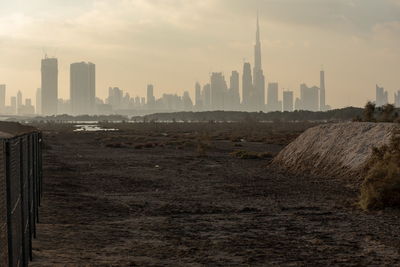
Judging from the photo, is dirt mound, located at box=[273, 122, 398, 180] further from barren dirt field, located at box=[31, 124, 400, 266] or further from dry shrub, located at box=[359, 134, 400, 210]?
dry shrub, located at box=[359, 134, 400, 210]

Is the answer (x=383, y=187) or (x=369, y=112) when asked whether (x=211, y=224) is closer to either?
(x=383, y=187)

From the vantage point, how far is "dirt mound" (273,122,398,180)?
22.8 metres

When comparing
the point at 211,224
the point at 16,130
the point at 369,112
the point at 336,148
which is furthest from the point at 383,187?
the point at 369,112

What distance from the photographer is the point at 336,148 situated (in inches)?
996

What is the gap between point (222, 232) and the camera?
1195 cm

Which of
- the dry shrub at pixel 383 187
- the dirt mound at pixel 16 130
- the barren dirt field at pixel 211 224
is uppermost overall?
the dirt mound at pixel 16 130

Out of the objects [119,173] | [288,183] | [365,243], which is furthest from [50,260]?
[119,173]

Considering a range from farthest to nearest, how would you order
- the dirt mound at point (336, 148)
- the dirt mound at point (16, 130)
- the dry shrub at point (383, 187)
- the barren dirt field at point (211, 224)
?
the dirt mound at point (336, 148)
the dry shrub at point (383, 187)
the dirt mound at point (16, 130)
the barren dirt field at point (211, 224)

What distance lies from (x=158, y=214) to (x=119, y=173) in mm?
12752

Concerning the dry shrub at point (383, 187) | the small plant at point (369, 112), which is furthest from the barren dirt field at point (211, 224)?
the small plant at point (369, 112)

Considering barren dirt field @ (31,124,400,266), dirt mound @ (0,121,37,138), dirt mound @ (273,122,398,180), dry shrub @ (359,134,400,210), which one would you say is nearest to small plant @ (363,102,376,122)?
dirt mound @ (273,122,398,180)

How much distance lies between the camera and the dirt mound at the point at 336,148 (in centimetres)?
2284

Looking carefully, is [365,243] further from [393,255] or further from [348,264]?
[348,264]

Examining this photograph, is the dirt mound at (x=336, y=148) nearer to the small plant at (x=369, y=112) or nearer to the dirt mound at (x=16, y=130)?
the small plant at (x=369, y=112)
